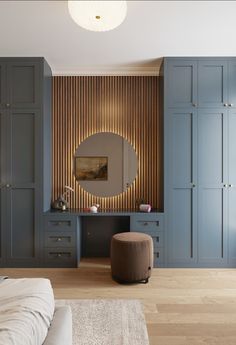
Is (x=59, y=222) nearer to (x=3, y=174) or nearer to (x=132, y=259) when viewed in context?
(x=3, y=174)

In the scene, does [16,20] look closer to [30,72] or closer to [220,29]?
[30,72]

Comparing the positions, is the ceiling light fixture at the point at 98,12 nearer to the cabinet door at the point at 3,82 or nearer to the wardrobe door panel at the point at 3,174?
the cabinet door at the point at 3,82

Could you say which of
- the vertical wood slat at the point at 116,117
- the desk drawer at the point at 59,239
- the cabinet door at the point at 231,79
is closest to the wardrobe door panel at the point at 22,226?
the desk drawer at the point at 59,239

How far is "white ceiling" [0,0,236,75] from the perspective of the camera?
2.32 m

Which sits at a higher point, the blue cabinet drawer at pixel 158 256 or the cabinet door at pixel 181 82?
the cabinet door at pixel 181 82

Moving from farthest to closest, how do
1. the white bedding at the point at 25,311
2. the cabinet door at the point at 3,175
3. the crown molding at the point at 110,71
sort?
1. the crown molding at the point at 110,71
2. the cabinet door at the point at 3,175
3. the white bedding at the point at 25,311

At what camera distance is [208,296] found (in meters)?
2.59

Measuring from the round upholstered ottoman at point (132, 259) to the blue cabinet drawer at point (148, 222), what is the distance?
375 millimetres

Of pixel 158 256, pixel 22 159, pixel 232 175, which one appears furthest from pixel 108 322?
pixel 232 175

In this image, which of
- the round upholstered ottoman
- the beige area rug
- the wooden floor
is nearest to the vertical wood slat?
the round upholstered ottoman

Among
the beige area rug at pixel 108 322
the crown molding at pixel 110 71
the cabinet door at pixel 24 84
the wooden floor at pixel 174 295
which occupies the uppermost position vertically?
the crown molding at pixel 110 71

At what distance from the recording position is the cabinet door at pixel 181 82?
3291mm

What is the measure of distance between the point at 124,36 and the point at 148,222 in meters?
2.17

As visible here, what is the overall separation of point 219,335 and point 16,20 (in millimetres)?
3274
